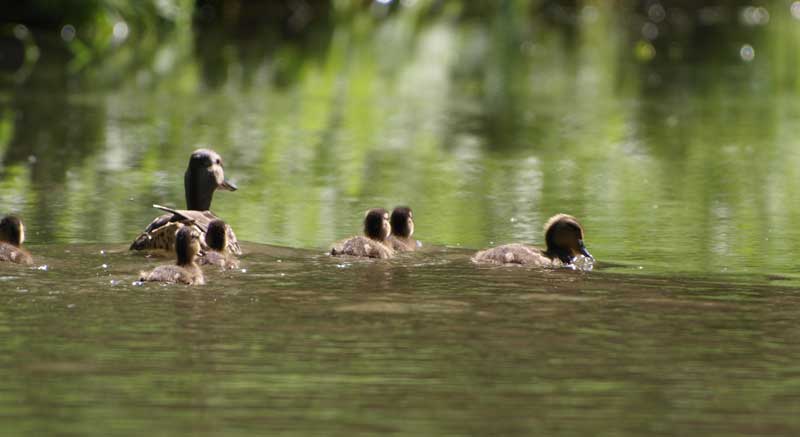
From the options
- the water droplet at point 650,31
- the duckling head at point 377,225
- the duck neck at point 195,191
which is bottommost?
the duckling head at point 377,225

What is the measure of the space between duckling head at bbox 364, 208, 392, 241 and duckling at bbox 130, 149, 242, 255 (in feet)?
2.06

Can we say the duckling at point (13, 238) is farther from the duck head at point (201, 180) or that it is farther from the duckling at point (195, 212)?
the duck head at point (201, 180)

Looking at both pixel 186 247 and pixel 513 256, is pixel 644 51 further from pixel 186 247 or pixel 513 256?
pixel 186 247

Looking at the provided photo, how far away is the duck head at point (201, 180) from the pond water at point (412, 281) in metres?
0.30

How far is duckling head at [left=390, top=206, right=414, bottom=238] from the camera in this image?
29.0 feet

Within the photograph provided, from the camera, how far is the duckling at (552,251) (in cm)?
800

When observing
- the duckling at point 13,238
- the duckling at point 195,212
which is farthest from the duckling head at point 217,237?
the duckling at point 13,238

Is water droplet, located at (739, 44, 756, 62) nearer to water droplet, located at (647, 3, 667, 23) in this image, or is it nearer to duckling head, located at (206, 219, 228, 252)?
water droplet, located at (647, 3, 667, 23)

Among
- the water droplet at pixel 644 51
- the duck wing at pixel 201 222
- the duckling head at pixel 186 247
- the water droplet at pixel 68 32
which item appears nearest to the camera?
the duckling head at pixel 186 247

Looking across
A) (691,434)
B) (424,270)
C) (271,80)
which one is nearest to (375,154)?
(424,270)

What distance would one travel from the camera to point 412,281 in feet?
25.0

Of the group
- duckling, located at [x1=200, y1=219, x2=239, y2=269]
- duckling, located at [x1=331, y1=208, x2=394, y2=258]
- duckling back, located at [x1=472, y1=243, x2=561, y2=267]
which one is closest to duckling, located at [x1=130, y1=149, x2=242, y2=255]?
duckling, located at [x1=200, y1=219, x2=239, y2=269]

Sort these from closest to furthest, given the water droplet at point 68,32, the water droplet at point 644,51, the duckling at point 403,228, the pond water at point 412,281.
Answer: the pond water at point 412,281 → the duckling at point 403,228 → the water droplet at point 644,51 → the water droplet at point 68,32

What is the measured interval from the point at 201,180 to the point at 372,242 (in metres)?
1.51
